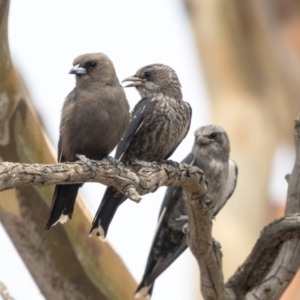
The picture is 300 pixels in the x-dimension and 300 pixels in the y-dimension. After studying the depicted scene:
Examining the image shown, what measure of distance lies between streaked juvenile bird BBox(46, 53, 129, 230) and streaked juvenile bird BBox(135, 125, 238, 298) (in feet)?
5.79

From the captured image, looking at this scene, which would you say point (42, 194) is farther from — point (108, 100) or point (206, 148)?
point (206, 148)

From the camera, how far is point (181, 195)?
7910 mm

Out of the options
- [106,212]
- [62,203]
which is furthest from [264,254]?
[62,203]

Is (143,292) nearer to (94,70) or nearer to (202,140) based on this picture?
(202,140)

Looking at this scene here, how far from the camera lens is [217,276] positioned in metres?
6.30

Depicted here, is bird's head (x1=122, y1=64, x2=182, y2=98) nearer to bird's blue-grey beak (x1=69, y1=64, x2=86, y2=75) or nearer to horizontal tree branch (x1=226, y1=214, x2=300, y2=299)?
bird's blue-grey beak (x1=69, y1=64, x2=86, y2=75)

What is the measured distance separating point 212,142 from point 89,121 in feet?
7.23

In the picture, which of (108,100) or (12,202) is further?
(12,202)

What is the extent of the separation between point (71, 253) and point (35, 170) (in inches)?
102

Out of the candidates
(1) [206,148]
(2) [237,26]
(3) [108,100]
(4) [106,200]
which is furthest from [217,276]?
(2) [237,26]

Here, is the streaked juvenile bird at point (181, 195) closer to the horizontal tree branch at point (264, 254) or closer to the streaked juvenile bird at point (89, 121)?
the horizontal tree branch at point (264, 254)

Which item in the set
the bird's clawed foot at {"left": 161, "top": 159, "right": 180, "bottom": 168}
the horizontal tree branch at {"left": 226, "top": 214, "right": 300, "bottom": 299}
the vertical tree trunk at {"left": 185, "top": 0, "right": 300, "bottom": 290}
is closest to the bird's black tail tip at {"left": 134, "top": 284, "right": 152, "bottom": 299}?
Answer: the horizontal tree branch at {"left": 226, "top": 214, "right": 300, "bottom": 299}

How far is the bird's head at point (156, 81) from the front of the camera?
7.20 metres

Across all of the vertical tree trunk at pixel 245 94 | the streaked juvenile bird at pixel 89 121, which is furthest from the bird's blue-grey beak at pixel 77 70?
the vertical tree trunk at pixel 245 94
